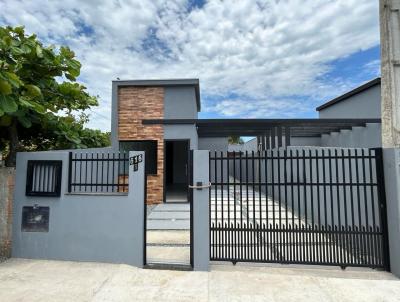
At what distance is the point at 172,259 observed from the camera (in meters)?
4.35

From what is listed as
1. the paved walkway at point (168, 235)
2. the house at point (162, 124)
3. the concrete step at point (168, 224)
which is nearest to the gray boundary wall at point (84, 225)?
the paved walkway at point (168, 235)

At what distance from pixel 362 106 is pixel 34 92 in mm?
13156

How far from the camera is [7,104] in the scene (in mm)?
4039

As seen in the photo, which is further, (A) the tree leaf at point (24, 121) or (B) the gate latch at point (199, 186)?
(A) the tree leaf at point (24, 121)

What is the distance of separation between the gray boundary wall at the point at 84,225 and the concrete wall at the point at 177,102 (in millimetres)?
5916

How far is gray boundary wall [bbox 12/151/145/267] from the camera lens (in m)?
4.26

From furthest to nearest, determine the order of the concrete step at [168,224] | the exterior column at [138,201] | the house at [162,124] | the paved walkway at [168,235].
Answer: the house at [162,124]
the concrete step at [168,224]
the paved walkway at [168,235]
the exterior column at [138,201]

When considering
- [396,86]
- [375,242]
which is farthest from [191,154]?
[396,86]

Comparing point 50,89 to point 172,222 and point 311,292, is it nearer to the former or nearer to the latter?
point 172,222

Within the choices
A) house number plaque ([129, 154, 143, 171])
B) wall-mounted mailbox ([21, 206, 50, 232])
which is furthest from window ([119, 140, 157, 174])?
house number plaque ([129, 154, 143, 171])

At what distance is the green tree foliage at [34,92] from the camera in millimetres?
4355

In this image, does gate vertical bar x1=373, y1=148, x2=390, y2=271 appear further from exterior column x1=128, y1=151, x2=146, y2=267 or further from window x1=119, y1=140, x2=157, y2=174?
window x1=119, y1=140, x2=157, y2=174

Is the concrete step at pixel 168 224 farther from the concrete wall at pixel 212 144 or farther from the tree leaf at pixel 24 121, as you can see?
the concrete wall at pixel 212 144

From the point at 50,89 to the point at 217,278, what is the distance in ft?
17.1
